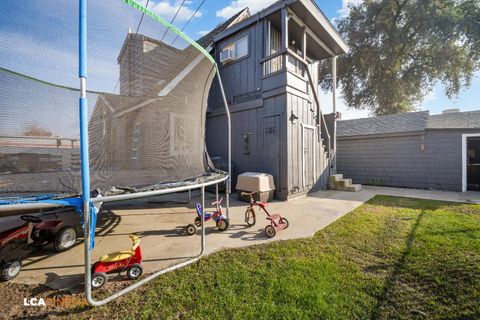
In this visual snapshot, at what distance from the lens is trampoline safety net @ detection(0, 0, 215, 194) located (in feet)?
6.08

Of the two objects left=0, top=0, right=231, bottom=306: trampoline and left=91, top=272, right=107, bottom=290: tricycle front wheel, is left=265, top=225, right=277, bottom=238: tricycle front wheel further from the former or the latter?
left=91, top=272, right=107, bottom=290: tricycle front wheel

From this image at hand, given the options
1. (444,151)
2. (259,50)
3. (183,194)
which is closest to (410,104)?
(444,151)

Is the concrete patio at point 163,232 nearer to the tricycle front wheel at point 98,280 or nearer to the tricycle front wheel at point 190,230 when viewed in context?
the tricycle front wheel at point 190,230

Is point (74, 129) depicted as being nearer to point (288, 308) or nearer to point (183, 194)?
point (288, 308)

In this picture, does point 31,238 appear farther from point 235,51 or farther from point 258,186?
point 235,51

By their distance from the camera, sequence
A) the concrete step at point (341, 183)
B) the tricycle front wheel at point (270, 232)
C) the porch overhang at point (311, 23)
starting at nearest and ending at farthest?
the tricycle front wheel at point (270, 232)
the porch overhang at point (311, 23)
the concrete step at point (341, 183)

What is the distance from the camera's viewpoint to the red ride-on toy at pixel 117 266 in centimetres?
203

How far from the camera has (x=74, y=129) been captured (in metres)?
2.16

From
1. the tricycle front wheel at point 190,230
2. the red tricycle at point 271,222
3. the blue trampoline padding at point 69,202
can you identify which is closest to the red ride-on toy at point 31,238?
the blue trampoline padding at point 69,202

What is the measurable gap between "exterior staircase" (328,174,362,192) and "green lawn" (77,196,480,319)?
415 centimetres

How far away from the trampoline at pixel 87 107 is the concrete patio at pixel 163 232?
45 cm

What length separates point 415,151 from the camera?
8.09m

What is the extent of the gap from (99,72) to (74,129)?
0.64m
